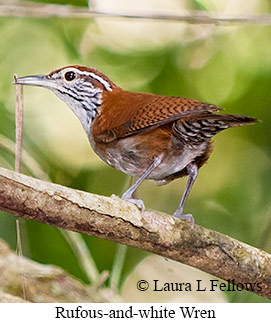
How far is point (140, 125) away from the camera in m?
2.24

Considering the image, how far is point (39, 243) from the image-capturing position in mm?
2969

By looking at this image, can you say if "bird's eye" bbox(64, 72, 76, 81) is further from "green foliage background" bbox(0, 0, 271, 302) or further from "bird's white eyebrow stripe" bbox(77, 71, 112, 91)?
"green foliage background" bbox(0, 0, 271, 302)

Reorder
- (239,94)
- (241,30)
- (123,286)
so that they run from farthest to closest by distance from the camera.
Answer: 1. (241,30)
2. (239,94)
3. (123,286)

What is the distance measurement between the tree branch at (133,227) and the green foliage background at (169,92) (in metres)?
0.97

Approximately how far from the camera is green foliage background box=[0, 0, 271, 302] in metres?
3.29

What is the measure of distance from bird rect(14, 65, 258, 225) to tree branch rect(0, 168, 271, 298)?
0.40 ft

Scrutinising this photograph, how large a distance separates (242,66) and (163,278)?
4.80 ft

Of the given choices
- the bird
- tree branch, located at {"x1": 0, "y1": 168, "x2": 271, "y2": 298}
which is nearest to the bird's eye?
the bird

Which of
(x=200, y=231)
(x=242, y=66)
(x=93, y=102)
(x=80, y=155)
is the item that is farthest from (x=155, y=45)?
(x=200, y=231)

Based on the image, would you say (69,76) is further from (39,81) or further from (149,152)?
(149,152)

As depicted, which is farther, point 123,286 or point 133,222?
point 123,286

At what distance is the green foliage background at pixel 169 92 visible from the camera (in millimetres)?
3295

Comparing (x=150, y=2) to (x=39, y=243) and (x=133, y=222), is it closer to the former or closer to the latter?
(x=39, y=243)
